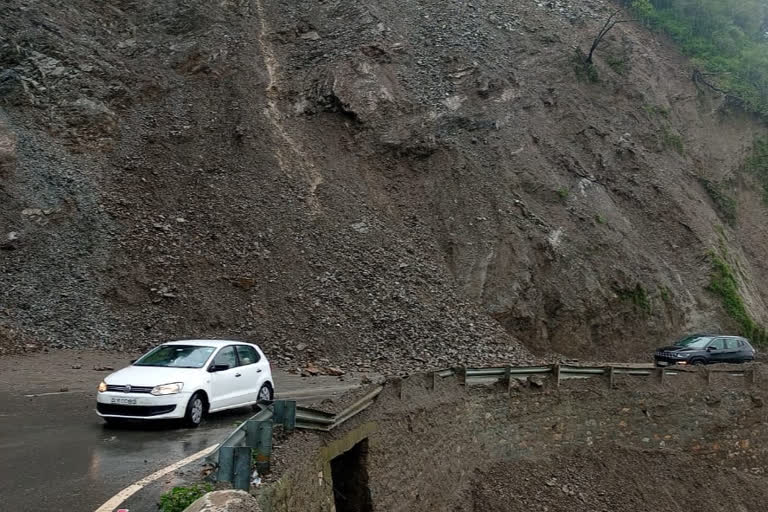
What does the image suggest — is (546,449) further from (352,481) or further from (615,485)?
(352,481)

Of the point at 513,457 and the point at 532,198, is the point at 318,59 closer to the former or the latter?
the point at 532,198

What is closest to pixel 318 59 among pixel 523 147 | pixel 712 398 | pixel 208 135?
pixel 208 135

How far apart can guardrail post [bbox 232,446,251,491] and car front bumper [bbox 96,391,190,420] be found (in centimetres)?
429

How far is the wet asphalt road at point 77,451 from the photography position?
654 centimetres

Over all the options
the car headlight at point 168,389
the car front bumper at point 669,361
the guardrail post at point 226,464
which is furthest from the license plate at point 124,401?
the car front bumper at point 669,361

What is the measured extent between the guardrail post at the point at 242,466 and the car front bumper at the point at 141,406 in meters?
4.29

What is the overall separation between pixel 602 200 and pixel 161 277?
16027 millimetres

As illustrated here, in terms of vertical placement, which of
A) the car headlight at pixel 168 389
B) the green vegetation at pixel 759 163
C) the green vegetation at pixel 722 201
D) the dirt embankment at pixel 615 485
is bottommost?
the dirt embankment at pixel 615 485

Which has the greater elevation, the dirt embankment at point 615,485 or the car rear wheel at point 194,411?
the car rear wheel at point 194,411

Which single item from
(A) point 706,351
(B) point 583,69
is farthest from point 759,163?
(A) point 706,351

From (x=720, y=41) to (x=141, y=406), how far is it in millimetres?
38910

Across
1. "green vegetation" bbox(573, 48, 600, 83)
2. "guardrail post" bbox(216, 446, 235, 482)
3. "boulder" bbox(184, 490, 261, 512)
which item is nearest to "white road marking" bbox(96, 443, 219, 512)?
"guardrail post" bbox(216, 446, 235, 482)

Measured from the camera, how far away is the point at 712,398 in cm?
1808

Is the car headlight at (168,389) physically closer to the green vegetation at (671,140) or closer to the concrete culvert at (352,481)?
the concrete culvert at (352,481)
